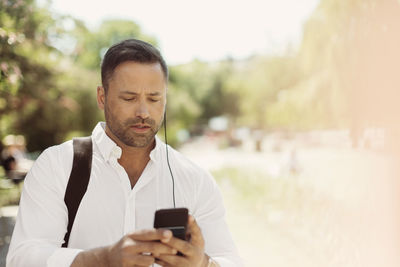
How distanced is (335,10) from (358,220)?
313 cm

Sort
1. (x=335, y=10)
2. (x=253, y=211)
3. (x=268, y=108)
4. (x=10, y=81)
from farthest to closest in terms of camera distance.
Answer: (x=268, y=108) → (x=253, y=211) → (x=335, y=10) → (x=10, y=81)

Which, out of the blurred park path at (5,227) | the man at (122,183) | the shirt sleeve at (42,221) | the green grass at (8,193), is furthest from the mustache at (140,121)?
the green grass at (8,193)

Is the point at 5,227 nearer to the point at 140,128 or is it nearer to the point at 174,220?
the point at 140,128

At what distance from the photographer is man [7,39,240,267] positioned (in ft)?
5.17

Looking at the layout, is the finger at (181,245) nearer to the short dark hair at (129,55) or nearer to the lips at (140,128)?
the lips at (140,128)

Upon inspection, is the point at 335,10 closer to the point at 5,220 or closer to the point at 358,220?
the point at 358,220

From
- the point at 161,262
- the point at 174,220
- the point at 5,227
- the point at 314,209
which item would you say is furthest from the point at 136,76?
the point at 5,227

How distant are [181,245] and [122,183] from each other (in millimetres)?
496

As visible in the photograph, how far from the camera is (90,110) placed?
Answer: 80.2ft

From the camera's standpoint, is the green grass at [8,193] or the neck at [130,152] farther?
the green grass at [8,193]

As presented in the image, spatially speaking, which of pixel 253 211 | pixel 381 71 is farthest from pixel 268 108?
pixel 381 71

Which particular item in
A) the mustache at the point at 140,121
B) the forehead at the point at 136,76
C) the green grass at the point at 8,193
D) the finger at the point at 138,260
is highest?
the forehead at the point at 136,76

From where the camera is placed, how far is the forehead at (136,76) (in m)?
1.76

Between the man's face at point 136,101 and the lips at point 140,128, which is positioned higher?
the man's face at point 136,101
